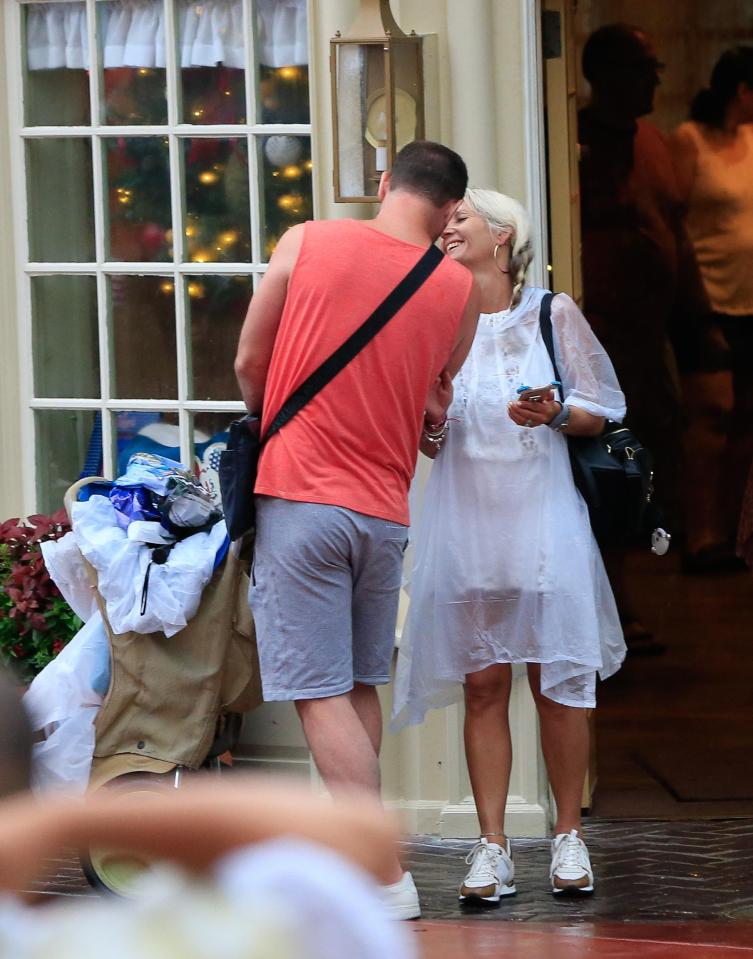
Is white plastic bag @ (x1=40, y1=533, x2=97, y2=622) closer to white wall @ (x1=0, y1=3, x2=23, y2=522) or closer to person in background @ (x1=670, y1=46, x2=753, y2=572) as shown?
white wall @ (x1=0, y1=3, x2=23, y2=522)

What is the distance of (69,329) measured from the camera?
5.82 meters

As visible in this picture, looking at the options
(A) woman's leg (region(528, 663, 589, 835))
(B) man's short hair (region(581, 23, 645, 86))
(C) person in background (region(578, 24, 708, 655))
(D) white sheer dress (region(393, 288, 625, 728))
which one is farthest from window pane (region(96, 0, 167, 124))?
(C) person in background (region(578, 24, 708, 655))

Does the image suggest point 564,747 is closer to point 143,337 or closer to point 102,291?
point 143,337

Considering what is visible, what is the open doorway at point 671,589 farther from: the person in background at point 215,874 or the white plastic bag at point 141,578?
the person in background at point 215,874

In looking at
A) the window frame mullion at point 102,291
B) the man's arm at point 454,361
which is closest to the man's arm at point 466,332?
the man's arm at point 454,361

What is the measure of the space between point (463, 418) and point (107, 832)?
334 cm

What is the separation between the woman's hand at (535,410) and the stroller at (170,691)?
33.8 inches

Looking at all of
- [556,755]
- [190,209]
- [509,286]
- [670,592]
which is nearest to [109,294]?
[190,209]

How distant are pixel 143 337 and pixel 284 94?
0.96 m

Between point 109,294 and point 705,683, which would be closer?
point 109,294

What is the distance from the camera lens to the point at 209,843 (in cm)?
140

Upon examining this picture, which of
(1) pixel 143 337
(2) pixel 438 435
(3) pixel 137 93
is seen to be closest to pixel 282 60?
(3) pixel 137 93

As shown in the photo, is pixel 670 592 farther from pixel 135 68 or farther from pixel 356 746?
pixel 356 746

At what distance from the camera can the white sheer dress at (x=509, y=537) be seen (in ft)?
15.2
